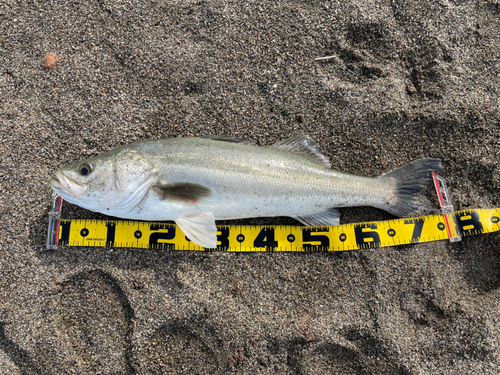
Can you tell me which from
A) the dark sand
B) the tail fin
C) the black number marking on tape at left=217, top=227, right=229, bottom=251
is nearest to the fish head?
the dark sand

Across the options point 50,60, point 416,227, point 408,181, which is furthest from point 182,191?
point 416,227

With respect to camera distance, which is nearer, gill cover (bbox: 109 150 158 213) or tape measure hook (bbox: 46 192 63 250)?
gill cover (bbox: 109 150 158 213)

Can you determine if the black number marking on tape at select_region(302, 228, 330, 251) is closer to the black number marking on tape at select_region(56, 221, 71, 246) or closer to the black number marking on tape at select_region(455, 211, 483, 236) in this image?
the black number marking on tape at select_region(455, 211, 483, 236)

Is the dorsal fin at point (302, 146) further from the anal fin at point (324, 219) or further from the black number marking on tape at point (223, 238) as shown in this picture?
the black number marking on tape at point (223, 238)

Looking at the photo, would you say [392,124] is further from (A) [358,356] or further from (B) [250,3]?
(A) [358,356]

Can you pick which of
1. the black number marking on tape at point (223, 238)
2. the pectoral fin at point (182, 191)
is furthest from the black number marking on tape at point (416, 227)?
the pectoral fin at point (182, 191)

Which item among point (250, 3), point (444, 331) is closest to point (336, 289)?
point (444, 331)

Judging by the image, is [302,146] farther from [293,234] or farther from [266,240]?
[266,240]
